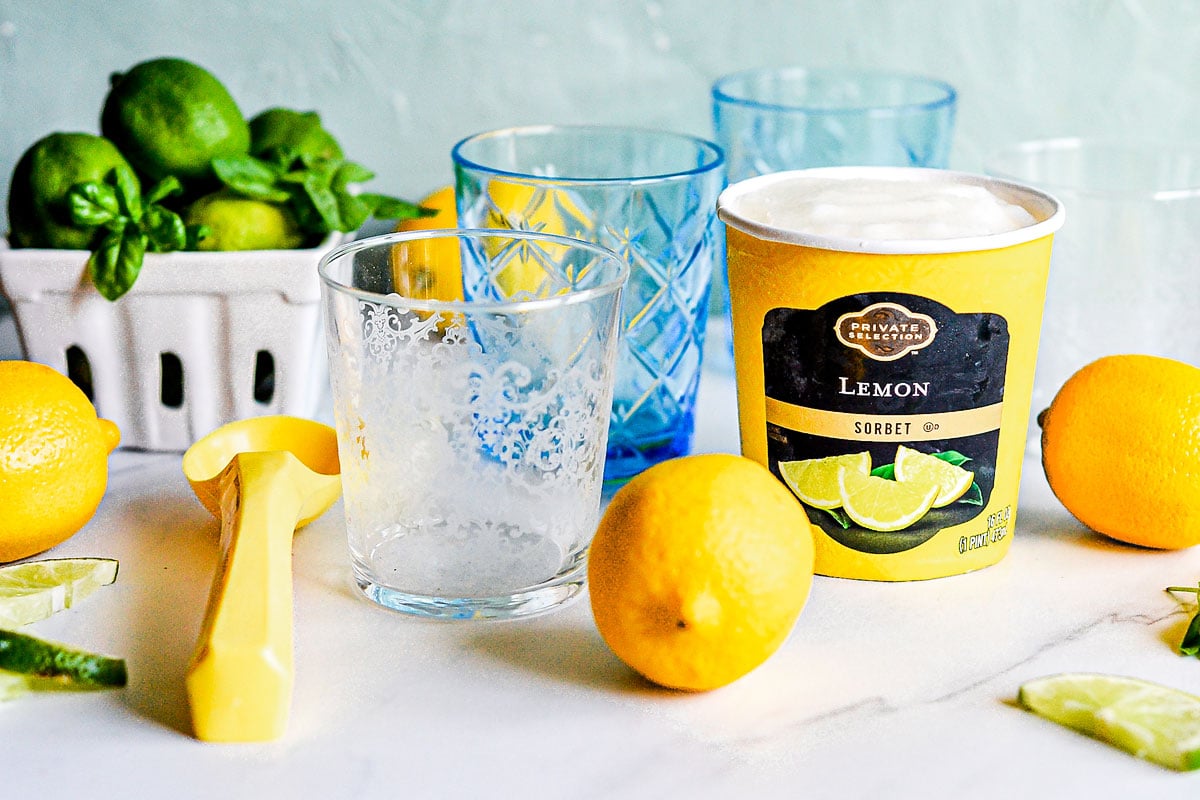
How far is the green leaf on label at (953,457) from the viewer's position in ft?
2.01

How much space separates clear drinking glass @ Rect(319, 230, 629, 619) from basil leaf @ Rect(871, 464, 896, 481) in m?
0.14

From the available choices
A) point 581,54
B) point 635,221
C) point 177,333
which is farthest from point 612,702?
point 581,54

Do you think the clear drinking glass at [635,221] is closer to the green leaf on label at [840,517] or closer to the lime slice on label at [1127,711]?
the green leaf on label at [840,517]

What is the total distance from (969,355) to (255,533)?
1.15ft

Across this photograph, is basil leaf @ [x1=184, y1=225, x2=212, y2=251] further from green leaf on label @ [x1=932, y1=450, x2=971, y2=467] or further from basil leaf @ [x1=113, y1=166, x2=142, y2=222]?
green leaf on label @ [x1=932, y1=450, x2=971, y2=467]

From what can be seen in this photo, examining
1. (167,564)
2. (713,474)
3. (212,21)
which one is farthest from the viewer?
(212,21)


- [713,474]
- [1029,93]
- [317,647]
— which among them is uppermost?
[1029,93]

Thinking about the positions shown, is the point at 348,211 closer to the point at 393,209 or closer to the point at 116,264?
the point at 393,209

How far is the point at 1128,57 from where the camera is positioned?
1.02 metres

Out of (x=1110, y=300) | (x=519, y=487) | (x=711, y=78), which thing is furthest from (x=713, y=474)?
(x=711, y=78)

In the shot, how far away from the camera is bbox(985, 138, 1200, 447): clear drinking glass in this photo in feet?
2.53

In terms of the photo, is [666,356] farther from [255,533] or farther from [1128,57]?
[1128,57]

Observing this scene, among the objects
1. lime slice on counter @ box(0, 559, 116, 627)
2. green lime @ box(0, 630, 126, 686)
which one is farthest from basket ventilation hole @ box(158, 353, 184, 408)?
green lime @ box(0, 630, 126, 686)

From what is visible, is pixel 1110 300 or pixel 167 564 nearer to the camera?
pixel 167 564
